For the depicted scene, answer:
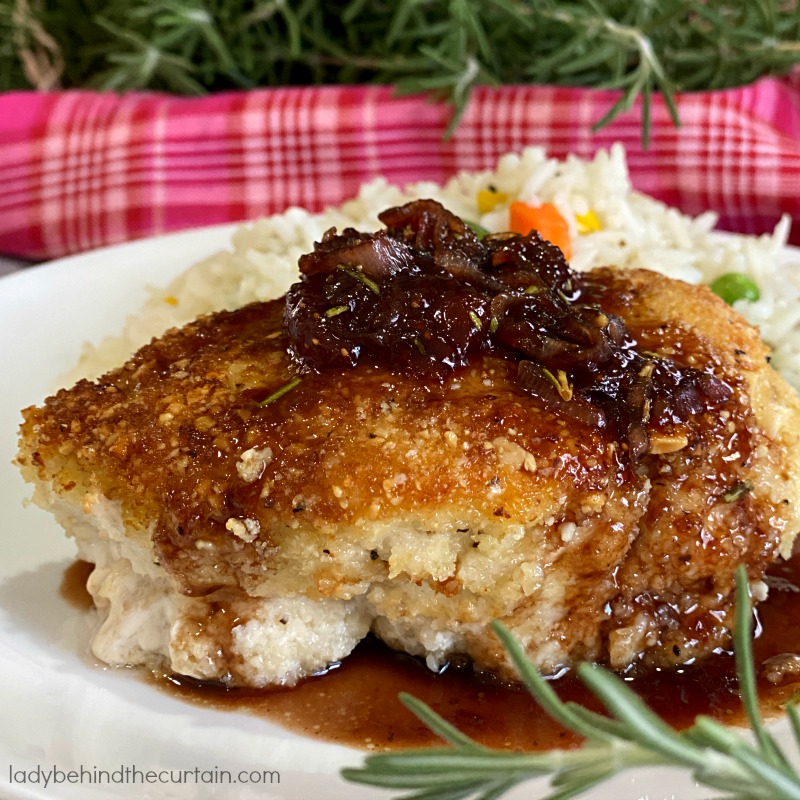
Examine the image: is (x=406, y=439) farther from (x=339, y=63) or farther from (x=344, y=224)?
(x=339, y=63)

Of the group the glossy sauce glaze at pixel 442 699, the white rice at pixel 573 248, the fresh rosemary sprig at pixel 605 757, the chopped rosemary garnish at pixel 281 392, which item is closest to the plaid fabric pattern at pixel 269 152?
the white rice at pixel 573 248

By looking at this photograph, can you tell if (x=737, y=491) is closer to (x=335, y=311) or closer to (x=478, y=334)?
(x=478, y=334)

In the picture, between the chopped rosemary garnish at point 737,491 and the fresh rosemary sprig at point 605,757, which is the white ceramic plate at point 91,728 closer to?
the fresh rosemary sprig at point 605,757

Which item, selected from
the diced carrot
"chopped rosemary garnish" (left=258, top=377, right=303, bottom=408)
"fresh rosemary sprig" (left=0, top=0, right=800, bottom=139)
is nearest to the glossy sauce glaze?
"chopped rosemary garnish" (left=258, top=377, right=303, bottom=408)

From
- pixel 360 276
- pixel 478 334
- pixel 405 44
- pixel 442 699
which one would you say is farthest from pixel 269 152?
pixel 442 699

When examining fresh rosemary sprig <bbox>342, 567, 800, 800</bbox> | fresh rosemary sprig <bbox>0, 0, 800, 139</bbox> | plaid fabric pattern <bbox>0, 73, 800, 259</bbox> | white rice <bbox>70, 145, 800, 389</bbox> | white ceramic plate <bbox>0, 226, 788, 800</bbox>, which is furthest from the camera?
plaid fabric pattern <bbox>0, 73, 800, 259</bbox>

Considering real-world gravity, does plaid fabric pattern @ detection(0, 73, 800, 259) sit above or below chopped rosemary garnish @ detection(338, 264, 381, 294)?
below

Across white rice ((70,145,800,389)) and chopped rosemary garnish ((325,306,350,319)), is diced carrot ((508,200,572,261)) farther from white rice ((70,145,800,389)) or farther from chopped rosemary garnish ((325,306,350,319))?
chopped rosemary garnish ((325,306,350,319))

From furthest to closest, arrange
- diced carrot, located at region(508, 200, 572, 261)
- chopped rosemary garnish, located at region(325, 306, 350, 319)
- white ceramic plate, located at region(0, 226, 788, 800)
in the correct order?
1. diced carrot, located at region(508, 200, 572, 261)
2. chopped rosemary garnish, located at region(325, 306, 350, 319)
3. white ceramic plate, located at region(0, 226, 788, 800)
